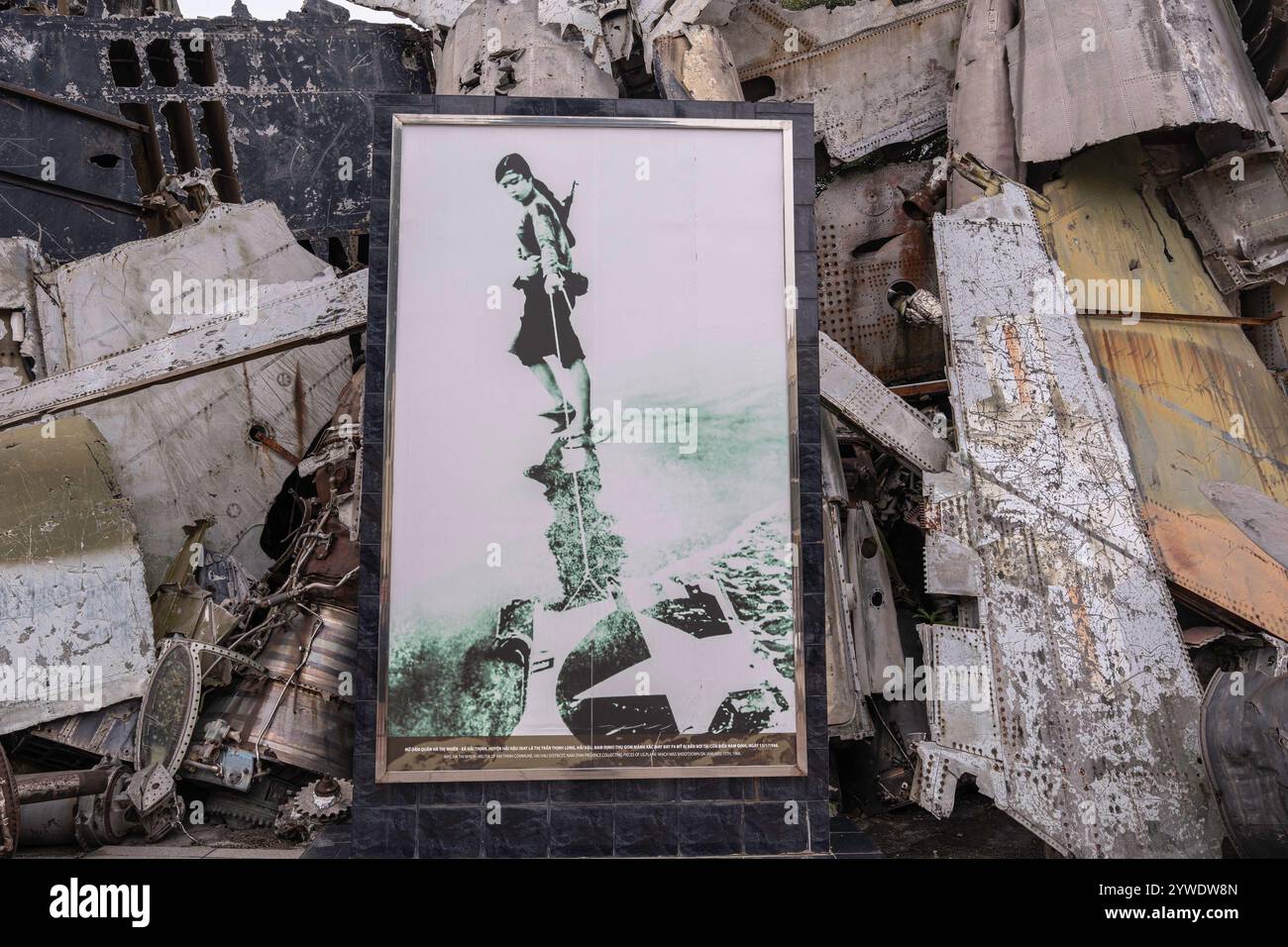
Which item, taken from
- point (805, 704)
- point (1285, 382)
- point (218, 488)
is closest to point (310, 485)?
point (218, 488)

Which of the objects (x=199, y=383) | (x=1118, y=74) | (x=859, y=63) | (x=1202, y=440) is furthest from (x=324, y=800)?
(x=859, y=63)

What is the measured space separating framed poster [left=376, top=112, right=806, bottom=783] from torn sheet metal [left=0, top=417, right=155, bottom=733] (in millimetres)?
2452

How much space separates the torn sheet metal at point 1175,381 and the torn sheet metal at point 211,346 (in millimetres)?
6112

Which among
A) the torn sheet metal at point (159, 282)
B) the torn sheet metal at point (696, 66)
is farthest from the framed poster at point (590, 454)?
the torn sheet metal at point (696, 66)

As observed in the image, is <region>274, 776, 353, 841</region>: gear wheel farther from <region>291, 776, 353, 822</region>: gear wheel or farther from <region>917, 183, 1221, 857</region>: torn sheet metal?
<region>917, 183, 1221, 857</region>: torn sheet metal

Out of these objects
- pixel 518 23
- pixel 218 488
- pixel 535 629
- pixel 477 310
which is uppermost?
pixel 518 23

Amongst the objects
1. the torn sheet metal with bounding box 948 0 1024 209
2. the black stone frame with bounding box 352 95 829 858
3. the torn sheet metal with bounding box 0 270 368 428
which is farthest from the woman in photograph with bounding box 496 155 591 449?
the torn sheet metal with bounding box 948 0 1024 209

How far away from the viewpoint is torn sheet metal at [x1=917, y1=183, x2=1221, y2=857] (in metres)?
6.70

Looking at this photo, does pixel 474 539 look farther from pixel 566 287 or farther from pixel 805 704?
pixel 805 704

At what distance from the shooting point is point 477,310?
20.6 feet

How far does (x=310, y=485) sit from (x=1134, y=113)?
7852mm

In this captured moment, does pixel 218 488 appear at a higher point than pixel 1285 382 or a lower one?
lower

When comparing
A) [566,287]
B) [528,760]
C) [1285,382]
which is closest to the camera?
[528,760]

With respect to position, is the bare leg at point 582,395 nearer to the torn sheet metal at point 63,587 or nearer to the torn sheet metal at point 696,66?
the torn sheet metal at point 63,587
